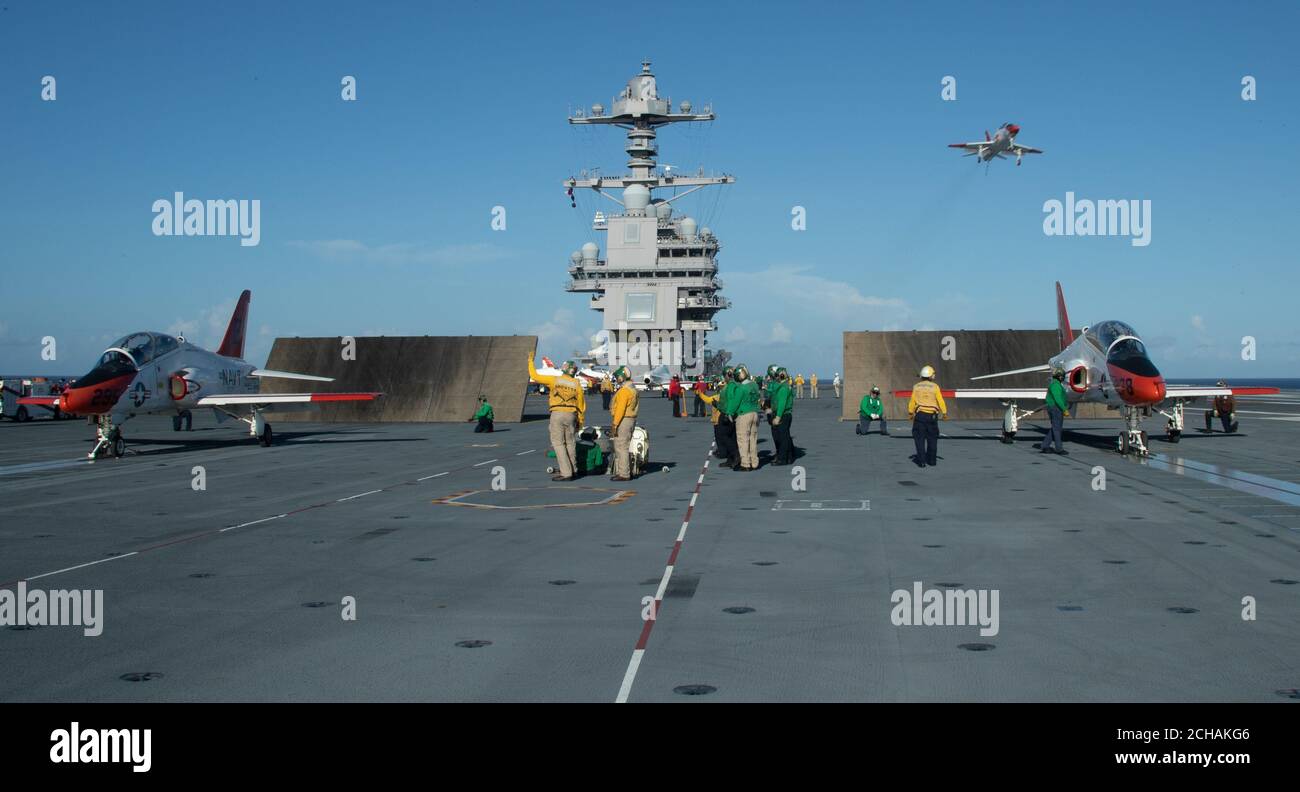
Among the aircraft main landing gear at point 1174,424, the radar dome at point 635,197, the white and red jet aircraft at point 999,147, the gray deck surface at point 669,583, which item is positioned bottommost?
the gray deck surface at point 669,583

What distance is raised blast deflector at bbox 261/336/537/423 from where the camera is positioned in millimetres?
45938

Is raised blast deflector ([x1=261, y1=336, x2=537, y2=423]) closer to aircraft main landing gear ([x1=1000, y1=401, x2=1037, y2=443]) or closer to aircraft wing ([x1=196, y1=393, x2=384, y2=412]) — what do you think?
aircraft wing ([x1=196, y1=393, x2=384, y2=412])

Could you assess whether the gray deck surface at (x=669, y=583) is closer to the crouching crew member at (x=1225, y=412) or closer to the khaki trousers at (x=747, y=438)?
the khaki trousers at (x=747, y=438)

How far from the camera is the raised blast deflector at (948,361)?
4603cm

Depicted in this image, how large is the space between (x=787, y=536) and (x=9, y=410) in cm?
4974

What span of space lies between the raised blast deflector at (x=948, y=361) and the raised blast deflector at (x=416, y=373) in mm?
15002

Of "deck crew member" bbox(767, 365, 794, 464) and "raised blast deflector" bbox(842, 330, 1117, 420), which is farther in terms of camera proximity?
"raised blast deflector" bbox(842, 330, 1117, 420)

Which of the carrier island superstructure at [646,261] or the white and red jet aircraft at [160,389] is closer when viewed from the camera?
the white and red jet aircraft at [160,389]

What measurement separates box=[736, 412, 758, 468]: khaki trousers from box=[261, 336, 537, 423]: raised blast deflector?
24.3 metres

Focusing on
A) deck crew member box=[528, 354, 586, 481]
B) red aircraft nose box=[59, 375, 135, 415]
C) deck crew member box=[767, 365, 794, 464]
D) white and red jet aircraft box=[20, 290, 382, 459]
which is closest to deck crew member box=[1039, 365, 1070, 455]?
deck crew member box=[767, 365, 794, 464]

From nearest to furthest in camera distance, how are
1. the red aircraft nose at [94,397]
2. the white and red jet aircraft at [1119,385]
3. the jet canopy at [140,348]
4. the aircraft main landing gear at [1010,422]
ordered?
the white and red jet aircraft at [1119,385], the red aircraft nose at [94,397], the jet canopy at [140,348], the aircraft main landing gear at [1010,422]

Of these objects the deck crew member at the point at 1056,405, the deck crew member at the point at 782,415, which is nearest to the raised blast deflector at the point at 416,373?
the deck crew member at the point at 782,415
